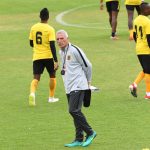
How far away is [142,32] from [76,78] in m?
3.89

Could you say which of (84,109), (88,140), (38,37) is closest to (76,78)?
(88,140)

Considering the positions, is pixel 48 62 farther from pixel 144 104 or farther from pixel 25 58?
pixel 25 58

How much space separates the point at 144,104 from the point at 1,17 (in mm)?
16544

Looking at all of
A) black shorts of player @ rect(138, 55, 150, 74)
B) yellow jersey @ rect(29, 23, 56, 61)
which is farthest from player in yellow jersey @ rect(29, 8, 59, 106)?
black shorts of player @ rect(138, 55, 150, 74)

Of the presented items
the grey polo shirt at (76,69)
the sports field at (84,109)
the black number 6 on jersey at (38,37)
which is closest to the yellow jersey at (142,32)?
the sports field at (84,109)

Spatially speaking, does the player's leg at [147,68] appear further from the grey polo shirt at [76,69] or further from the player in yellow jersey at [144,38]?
the grey polo shirt at [76,69]

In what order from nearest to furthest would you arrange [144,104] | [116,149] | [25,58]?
[116,149]
[144,104]
[25,58]

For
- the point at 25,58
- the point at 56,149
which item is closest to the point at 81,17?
the point at 25,58

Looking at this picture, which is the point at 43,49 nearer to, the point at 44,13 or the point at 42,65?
the point at 42,65

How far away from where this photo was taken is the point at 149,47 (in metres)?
13.3

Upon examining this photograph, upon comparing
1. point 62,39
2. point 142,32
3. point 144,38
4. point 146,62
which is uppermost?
point 62,39

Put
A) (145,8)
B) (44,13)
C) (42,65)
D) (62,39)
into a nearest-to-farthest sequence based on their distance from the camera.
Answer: (62,39) → (44,13) → (145,8) → (42,65)

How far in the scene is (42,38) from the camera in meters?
13.5

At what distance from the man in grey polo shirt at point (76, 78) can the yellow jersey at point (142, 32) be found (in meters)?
3.66
